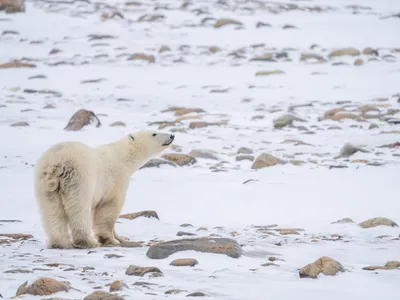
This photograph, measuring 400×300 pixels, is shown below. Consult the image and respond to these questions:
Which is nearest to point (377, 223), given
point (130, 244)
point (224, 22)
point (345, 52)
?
point (130, 244)

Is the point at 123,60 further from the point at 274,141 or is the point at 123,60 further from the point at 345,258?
the point at 345,258

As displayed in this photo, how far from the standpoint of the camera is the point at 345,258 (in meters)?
5.45

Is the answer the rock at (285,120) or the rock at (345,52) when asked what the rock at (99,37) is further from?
the rock at (285,120)

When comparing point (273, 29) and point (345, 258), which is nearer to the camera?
point (345, 258)

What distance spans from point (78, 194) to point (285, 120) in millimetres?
8155

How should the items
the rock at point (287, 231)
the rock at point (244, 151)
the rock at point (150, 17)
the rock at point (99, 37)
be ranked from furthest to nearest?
1. the rock at point (150, 17)
2. the rock at point (99, 37)
3. the rock at point (244, 151)
4. the rock at point (287, 231)

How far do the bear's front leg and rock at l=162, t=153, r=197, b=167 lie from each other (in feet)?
12.6

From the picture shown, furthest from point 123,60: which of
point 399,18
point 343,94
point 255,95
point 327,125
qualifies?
point 399,18

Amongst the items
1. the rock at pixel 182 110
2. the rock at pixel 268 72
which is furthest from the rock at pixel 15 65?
the rock at pixel 182 110

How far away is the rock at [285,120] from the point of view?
13.4 meters

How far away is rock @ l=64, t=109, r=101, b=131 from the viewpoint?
12.6 meters

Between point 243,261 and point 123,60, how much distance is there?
16.8m

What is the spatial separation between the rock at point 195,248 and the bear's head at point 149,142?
1.77m

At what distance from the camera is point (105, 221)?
633 centimetres
